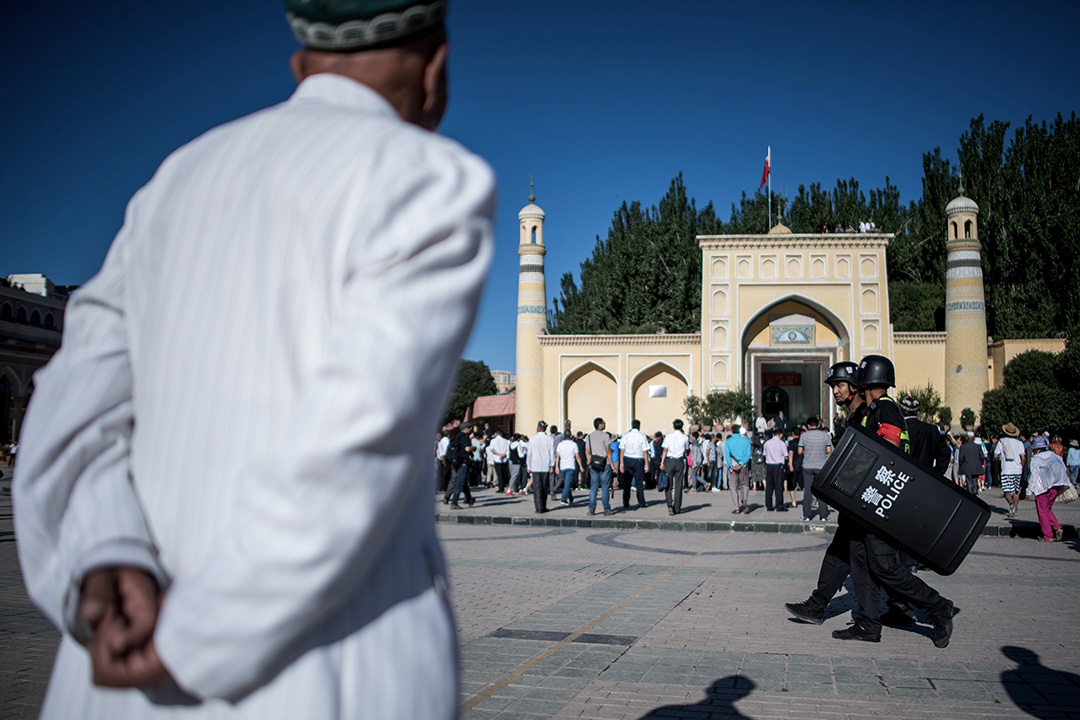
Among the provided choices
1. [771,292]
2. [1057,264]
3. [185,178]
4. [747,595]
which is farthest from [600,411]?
[185,178]

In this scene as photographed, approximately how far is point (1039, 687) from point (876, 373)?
90.5 inches

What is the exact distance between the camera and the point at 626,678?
4195 mm

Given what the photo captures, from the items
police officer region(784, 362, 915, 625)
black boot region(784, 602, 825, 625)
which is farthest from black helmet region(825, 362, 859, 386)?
black boot region(784, 602, 825, 625)

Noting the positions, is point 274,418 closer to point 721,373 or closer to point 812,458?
point 812,458

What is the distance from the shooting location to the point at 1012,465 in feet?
42.9

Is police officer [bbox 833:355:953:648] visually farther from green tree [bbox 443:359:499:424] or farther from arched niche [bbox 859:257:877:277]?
green tree [bbox 443:359:499:424]

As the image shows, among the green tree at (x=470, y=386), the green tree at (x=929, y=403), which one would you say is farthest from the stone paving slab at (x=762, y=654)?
the green tree at (x=470, y=386)

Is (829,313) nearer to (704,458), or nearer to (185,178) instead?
(704,458)

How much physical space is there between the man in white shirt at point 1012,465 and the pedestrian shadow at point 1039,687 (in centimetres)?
907

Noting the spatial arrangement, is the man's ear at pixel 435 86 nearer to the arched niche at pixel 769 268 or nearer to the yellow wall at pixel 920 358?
the arched niche at pixel 769 268

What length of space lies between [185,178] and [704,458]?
69.5 ft

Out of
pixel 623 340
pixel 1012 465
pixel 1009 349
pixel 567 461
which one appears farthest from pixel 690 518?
pixel 1009 349

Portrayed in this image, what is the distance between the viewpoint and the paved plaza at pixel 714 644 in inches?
151

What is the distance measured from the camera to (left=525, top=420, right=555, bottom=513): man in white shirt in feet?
46.0
